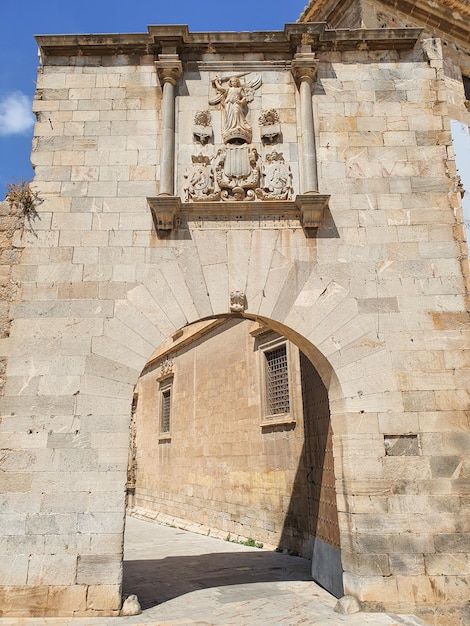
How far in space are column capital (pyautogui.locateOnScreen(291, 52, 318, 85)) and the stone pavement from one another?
6000mm

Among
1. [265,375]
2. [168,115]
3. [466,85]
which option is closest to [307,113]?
A: [168,115]

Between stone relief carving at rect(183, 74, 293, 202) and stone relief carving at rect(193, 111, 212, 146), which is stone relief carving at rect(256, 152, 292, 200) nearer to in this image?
→ stone relief carving at rect(183, 74, 293, 202)

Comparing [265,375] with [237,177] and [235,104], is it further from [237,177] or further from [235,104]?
[235,104]

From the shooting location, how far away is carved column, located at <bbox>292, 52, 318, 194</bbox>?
6223 mm

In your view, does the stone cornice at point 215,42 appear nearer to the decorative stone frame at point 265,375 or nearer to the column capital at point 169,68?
the column capital at point 169,68

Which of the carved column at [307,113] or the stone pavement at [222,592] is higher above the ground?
the carved column at [307,113]

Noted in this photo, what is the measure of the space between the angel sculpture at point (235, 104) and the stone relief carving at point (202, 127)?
0.18 meters

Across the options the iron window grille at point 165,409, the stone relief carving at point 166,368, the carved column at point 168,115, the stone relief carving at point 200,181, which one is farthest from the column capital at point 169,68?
the iron window grille at point 165,409

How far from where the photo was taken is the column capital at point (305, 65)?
21.5 ft

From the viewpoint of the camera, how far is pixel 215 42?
22.0 ft

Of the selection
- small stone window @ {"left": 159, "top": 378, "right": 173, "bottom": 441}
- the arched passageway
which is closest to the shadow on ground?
the arched passageway

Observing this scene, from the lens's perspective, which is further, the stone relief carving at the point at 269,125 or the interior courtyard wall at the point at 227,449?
the interior courtyard wall at the point at 227,449

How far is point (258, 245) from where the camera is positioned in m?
6.11

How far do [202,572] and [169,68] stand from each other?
6769mm
